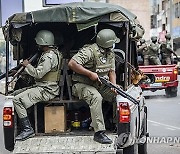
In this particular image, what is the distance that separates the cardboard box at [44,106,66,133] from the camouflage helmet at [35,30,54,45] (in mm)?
923

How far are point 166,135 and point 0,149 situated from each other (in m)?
3.60

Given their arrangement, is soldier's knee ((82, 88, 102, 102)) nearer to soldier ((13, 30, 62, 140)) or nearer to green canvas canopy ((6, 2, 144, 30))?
soldier ((13, 30, 62, 140))

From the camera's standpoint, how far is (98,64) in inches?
303

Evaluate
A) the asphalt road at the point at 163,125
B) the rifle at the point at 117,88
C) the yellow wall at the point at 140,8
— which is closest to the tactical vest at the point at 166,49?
the asphalt road at the point at 163,125

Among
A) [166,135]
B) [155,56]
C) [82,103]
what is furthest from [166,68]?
[82,103]

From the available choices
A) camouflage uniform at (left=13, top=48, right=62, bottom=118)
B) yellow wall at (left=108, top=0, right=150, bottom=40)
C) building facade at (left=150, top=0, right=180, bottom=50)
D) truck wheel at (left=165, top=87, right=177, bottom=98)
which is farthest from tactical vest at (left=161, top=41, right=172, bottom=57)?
building facade at (left=150, top=0, right=180, bottom=50)

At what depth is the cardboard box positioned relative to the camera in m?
7.88

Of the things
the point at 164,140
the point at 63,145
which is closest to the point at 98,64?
the point at 63,145

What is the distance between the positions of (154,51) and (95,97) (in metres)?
12.1

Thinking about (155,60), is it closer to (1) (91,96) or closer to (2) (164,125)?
(2) (164,125)

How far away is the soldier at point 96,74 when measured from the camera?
746 centimetres

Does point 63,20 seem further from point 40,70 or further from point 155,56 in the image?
point 155,56

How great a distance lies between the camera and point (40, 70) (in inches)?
303

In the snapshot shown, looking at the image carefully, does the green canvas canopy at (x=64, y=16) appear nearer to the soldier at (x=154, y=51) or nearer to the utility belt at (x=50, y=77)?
the utility belt at (x=50, y=77)
